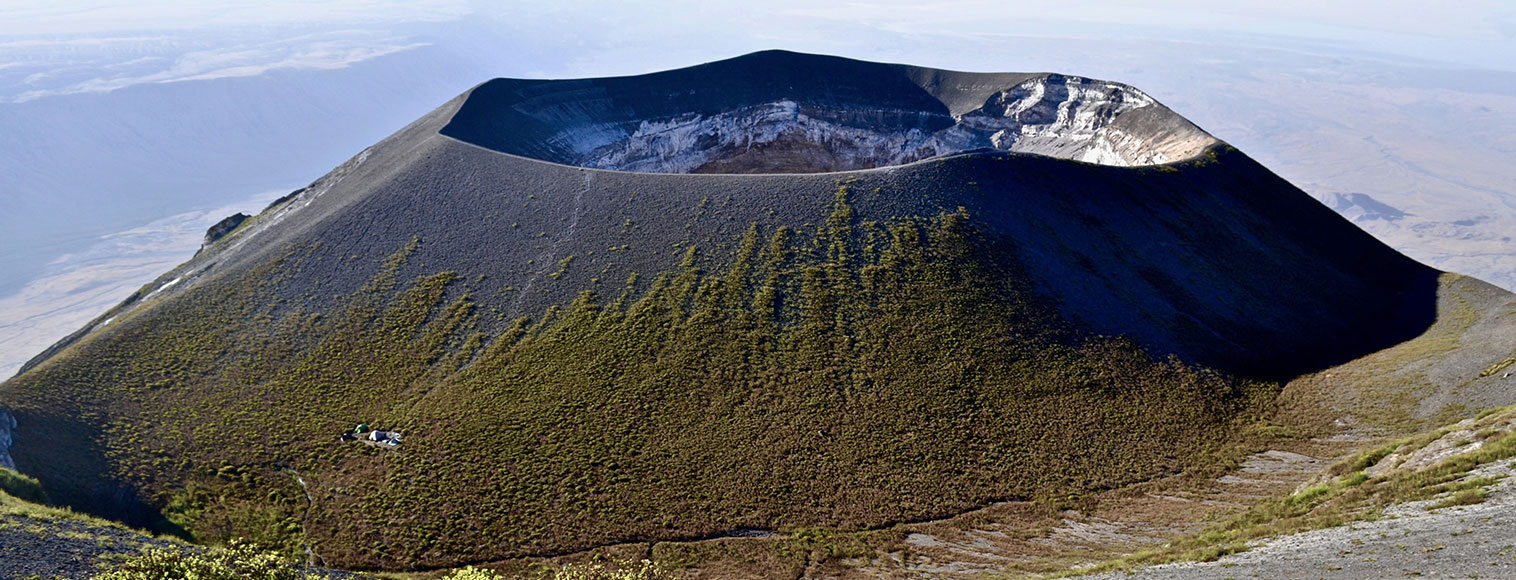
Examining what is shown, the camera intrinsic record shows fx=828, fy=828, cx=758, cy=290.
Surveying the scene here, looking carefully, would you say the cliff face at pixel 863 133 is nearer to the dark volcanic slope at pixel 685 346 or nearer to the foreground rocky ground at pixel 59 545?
the dark volcanic slope at pixel 685 346

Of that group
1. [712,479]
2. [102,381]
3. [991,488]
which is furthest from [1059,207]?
[102,381]

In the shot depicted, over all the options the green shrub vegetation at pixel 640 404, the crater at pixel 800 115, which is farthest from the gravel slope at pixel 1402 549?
the crater at pixel 800 115

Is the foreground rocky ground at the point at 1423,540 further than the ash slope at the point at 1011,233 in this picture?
No

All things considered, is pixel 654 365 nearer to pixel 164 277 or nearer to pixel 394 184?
pixel 394 184

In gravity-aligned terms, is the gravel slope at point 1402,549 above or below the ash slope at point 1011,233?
below

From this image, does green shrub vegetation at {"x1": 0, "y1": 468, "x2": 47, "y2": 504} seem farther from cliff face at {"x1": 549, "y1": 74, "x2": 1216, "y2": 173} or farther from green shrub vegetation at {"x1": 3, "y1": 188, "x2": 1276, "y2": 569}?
cliff face at {"x1": 549, "y1": 74, "x2": 1216, "y2": 173}

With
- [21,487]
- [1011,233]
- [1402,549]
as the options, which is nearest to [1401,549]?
[1402,549]
